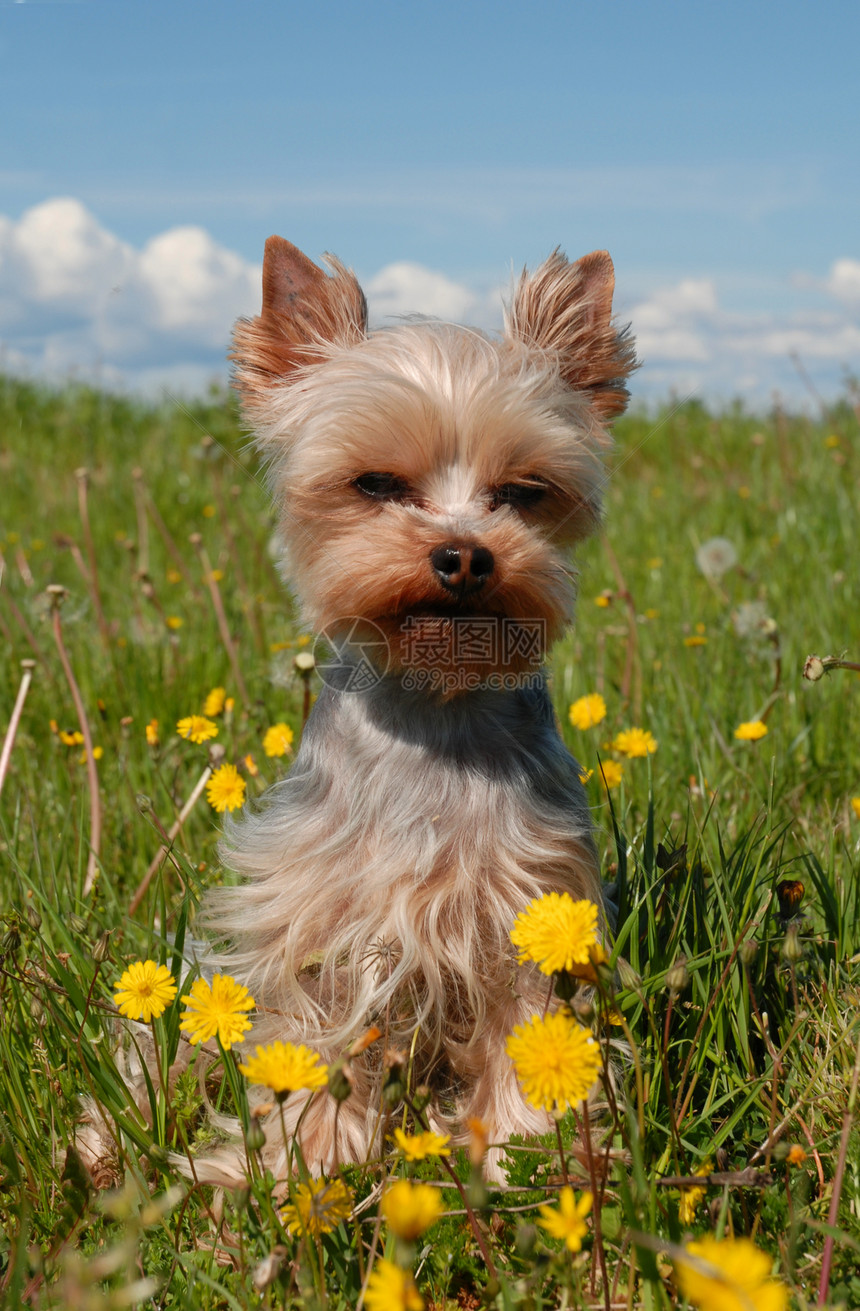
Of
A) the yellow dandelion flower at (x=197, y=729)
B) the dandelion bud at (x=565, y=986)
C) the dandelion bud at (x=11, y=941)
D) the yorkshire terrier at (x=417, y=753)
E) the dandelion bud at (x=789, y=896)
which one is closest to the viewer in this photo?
the dandelion bud at (x=565, y=986)

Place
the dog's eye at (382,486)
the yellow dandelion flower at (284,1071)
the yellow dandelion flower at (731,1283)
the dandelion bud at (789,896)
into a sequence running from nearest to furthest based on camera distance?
the yellow dandelion flower at (731,1283), the yellow dandelion flower at (284,1071), the dandelion bud at (789,896), the dog's eye at (382,486)

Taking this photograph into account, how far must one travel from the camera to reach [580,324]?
11.1 feet

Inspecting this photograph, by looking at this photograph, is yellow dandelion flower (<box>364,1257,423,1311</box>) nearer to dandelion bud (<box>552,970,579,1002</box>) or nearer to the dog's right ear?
dandelion bud (<box>552,970,579,1002</box>)

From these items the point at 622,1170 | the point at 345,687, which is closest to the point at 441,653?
the point at 345,687

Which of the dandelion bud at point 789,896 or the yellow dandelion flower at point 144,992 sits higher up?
the dandelion bud at point 789,896

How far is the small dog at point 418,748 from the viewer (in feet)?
8.97

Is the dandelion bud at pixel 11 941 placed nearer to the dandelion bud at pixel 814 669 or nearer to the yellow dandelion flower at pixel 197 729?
the yellow dandelion flower at pixel 197 729

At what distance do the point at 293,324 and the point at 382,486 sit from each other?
715 mm

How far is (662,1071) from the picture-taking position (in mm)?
2438

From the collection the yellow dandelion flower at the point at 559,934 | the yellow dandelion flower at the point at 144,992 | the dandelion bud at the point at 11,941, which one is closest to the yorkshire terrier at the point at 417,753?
the yellow dandelion flower at the point at 144,992

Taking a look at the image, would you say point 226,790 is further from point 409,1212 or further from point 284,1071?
point 409,1212

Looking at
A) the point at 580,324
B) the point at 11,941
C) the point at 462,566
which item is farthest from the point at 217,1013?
the point at 580,324

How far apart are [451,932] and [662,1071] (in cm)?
63

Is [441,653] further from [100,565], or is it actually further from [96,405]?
[96,405]
